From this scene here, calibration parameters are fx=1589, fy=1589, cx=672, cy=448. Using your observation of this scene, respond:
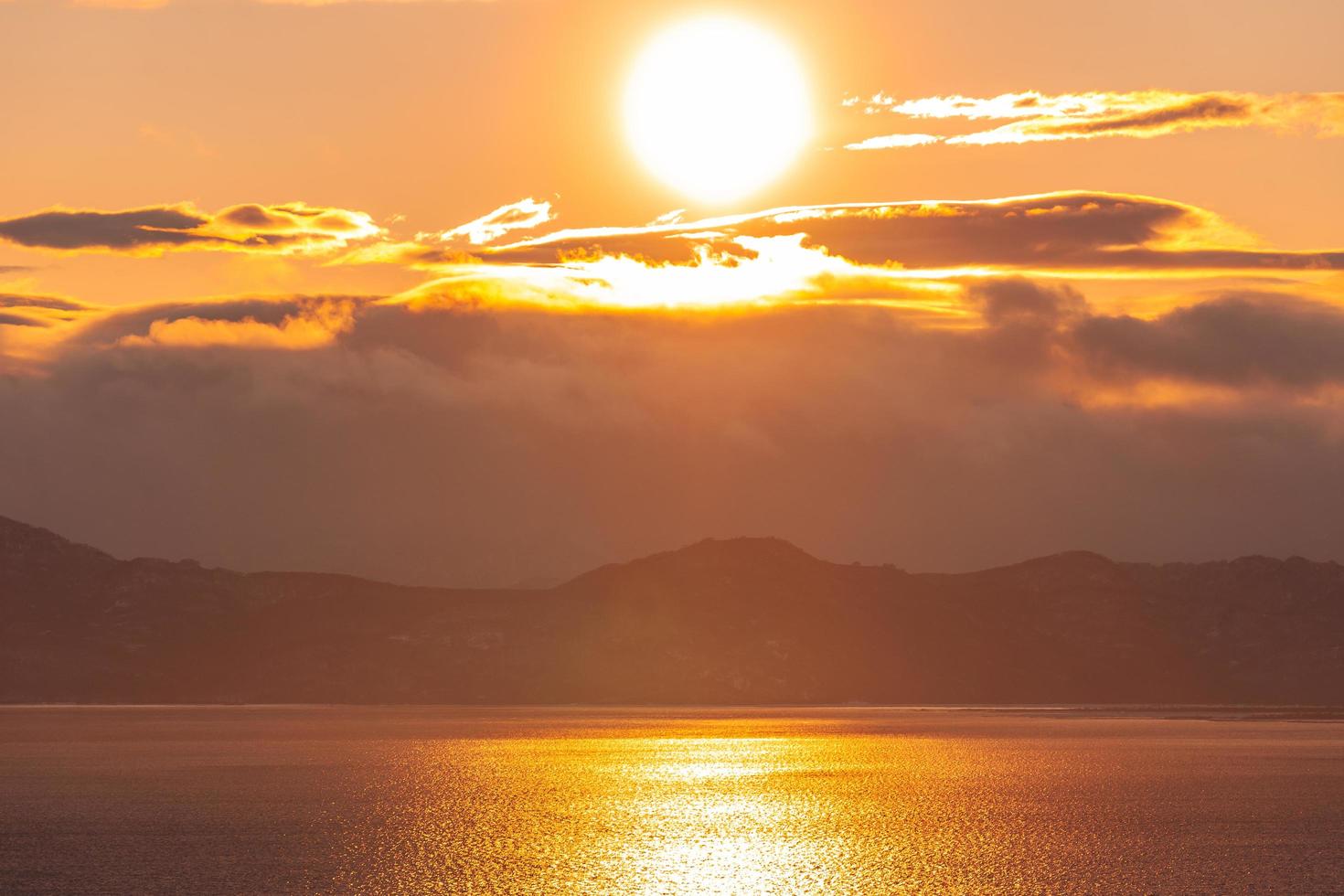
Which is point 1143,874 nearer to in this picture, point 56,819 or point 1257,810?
point 1257,810

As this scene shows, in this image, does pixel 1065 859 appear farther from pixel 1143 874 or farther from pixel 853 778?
pixel 853 778

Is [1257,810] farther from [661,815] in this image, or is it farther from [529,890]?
[529,890]

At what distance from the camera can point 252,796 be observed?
139375 mm

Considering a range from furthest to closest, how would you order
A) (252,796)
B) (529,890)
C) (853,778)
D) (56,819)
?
(853,778)
(252,796)
(56,819)
(529,890)

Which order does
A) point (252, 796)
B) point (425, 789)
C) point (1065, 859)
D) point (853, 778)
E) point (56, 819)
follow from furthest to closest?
point (853, 778) < point (425, 789) < point (252, 796) < point (56, 819) < point (1065, 859)

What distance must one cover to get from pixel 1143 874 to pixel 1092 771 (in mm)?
99307

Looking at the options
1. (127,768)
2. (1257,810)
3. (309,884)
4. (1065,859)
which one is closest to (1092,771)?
(1257,810)

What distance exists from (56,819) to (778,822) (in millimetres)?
53305

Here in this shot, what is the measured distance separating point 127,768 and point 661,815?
273 ft

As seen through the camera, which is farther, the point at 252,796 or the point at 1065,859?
the point at 252,796

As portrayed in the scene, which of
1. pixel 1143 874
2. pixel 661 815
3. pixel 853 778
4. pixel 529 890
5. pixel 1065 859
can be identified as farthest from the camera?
pixel 853 778

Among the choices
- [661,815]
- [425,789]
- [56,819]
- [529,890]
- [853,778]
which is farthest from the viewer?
[853,778]

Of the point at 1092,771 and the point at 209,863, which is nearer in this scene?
the point at 209,863

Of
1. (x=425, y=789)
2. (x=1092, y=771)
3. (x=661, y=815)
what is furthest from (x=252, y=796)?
(x=1092, y=771)
